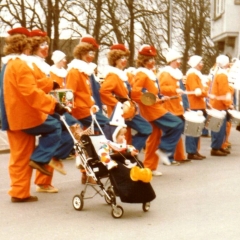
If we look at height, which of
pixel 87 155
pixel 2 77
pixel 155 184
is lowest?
pixel 155 184

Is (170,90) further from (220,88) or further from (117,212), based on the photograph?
(117,212)

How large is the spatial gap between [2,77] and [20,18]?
2378 cm

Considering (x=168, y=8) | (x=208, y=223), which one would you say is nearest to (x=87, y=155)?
(x=208, y=223)

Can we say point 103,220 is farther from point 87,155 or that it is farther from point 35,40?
point 35,40

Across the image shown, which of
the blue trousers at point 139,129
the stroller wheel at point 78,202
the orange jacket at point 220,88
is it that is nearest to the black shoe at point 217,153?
the orange jacket at point 220,88

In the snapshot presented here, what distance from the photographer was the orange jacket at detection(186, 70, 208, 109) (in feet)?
40.7

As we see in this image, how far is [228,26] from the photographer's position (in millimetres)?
28219

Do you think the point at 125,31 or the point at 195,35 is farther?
the point at 195,35

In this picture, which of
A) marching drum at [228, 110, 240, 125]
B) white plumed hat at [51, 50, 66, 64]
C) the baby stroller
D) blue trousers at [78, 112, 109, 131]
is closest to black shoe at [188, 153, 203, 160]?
marching drum at [228, 110, 240, 125]

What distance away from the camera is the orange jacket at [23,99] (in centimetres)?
771

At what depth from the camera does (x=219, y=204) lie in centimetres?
801

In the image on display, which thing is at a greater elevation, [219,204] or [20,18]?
[20,18]

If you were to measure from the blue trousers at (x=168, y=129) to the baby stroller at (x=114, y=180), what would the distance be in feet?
8.77

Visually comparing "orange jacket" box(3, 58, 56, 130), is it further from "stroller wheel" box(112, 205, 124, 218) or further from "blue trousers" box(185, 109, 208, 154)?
"blue trousers" box(185, 109, 208, 154)
